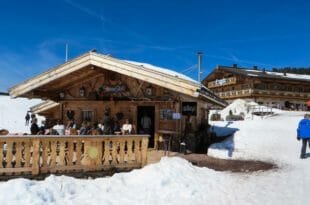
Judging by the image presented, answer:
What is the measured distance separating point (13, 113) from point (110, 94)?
129ft

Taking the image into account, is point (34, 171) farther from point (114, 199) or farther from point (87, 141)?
point (114, 199)

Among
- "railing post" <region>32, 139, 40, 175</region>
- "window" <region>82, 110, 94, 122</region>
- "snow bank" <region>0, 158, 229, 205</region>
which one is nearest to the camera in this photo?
"snow bank" <region>0, 158, 229, 205</region>

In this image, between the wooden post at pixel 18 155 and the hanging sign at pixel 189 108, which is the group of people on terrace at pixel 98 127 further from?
the wooden post at pixel 18 155

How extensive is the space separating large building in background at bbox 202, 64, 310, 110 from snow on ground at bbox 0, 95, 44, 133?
2700cm

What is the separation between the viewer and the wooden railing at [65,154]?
8938 mm

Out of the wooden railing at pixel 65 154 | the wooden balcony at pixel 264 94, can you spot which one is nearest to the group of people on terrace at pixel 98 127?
the wooden railing at pixel 65 154

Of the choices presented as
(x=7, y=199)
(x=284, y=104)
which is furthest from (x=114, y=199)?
(x=284, y=104)

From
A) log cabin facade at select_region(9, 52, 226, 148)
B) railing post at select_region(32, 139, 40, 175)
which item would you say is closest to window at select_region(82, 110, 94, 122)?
log cabin facade at select_region(9, 52, 226, 148)

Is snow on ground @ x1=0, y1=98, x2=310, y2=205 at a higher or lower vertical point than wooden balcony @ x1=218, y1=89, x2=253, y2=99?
lower

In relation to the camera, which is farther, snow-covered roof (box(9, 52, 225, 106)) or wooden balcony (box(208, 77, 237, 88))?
wooden balcony (box(208, 77, 237, 88))

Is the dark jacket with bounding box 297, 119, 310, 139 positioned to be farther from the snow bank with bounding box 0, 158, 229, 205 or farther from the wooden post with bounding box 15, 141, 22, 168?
the wooden post with bounding box 15, 141, 22, 168

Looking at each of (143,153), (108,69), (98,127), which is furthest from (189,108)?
(143,153)

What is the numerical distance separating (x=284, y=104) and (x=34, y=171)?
153ft

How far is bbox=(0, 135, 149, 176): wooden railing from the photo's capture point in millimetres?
8938
